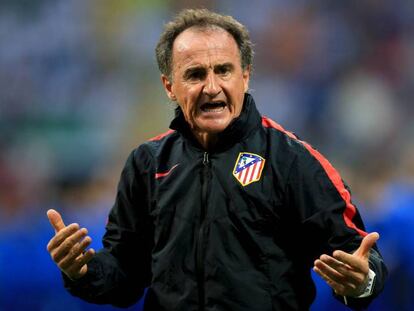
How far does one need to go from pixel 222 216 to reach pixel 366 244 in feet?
1.48

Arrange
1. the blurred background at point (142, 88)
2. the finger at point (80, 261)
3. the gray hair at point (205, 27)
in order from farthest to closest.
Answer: the blurred background at point (142, 88) → the gray hair at point (205, 27) → the finger at point (80, 261)

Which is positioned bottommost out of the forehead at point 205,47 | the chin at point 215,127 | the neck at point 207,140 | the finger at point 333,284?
the finger at point 333,284

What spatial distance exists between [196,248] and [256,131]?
43 cm

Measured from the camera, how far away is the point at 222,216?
7.72 feet

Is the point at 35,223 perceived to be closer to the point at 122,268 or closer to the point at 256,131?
the point at 122,268

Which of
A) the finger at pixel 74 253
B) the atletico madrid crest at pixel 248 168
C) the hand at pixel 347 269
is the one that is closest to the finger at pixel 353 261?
the hand at pixel 347 269

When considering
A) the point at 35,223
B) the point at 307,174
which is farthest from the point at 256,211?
the point at 35,223

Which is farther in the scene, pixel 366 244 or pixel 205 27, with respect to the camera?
pixel 205 27

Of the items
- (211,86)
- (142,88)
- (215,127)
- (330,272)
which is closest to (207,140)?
(215,127)

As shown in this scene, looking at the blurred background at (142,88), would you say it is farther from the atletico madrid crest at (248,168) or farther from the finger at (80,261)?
the atletico madrid crest at (248,168)

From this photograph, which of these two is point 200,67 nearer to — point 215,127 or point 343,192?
point 215,127

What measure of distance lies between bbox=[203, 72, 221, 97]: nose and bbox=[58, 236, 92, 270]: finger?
606mm

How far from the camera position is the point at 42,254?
3967 mm

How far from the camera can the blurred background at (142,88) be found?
5484 mm
